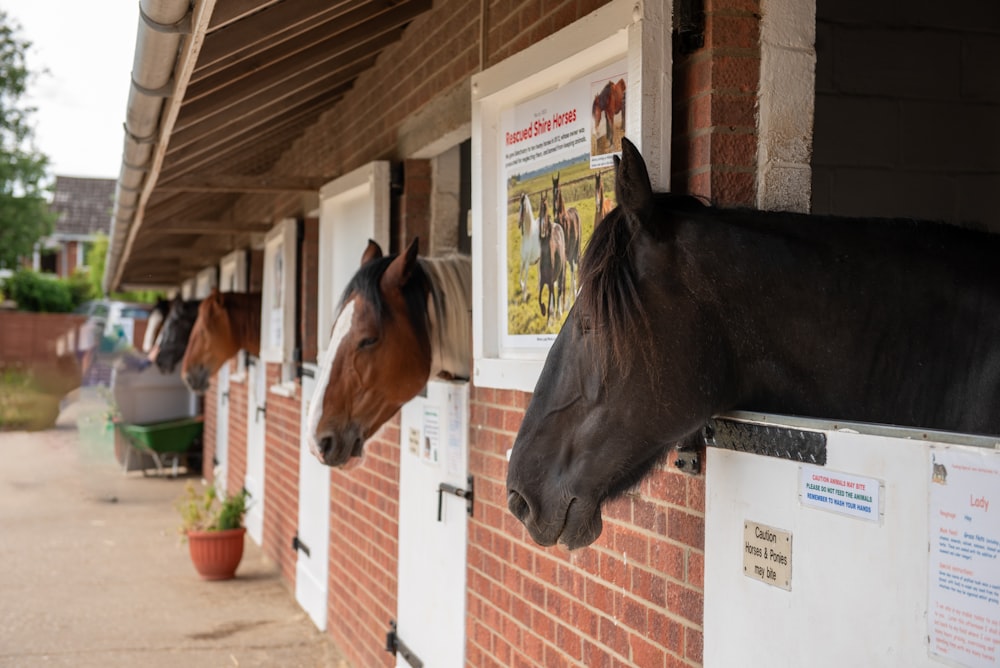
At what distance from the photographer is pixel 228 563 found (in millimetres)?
8375

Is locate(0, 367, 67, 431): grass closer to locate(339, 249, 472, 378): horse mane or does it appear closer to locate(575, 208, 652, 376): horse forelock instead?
locate(339, 249, 472, 378): horse mane

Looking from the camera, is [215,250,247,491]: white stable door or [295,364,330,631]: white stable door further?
[215,250,247,491]: white stable door

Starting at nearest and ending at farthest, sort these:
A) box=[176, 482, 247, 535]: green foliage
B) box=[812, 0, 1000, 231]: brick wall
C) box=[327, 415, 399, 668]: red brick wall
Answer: box=[812, 0, 1000, 231]: brick wall → box=[327, 415, 399, 668]: red brick wall → box=[176, 482, 247, 535]: green foliage

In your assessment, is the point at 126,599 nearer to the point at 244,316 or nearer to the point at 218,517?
the point at 218,517

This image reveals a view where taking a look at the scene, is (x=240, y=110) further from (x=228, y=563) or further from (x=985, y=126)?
(x=228, y=563)

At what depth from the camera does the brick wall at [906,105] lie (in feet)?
11.5

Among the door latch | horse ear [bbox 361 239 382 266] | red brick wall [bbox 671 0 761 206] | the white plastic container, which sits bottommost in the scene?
the white plastic container

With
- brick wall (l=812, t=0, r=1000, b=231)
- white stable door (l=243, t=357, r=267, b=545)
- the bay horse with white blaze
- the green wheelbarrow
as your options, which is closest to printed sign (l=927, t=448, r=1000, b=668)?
brick wall (l=812, t=0, r=1000, b=231)

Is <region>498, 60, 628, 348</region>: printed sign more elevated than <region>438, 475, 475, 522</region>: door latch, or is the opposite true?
<region>498, 60, 628, 348</region>: printed sign

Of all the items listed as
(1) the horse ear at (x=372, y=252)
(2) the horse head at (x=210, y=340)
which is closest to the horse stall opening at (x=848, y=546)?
(1) the horse ear at (x=372, y=252)

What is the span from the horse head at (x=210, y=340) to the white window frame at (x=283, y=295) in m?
1.04

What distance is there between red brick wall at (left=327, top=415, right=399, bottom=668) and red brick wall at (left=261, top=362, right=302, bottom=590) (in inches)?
54.5

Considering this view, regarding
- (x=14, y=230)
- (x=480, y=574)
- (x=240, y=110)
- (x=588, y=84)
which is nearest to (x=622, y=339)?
(x=588, y=84)

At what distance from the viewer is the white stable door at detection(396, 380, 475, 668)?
412 cm
